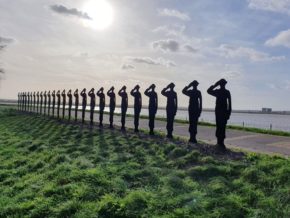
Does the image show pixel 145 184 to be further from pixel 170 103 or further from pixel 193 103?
pixel 170 103

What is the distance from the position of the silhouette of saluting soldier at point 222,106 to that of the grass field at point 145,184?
694 mm

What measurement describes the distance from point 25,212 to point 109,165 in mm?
3161

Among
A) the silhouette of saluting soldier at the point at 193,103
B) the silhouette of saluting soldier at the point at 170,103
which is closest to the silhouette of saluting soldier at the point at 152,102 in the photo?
the silhouette of saluting soldier at the point at 170,103

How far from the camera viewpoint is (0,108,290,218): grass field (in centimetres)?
691

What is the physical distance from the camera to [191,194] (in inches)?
292

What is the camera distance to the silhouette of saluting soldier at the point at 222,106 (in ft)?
40.0

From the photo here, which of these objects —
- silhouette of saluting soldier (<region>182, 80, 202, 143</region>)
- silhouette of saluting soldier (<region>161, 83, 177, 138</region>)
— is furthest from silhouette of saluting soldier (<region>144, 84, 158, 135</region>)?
silhouette of saluting soldier (<region>182, 80, 202, 143</region>)

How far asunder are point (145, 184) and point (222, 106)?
4.89 m

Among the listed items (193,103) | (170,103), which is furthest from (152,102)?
(193,103)

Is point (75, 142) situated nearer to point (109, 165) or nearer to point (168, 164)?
point (109, 165)

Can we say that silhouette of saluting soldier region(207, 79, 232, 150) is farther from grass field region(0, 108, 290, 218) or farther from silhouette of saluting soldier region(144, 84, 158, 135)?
silhouette of saluting soldier region(144, 84, 158, 135)

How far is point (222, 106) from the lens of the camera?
12.3 meters

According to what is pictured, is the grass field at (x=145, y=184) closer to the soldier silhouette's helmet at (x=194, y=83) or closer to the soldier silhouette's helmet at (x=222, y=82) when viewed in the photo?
the soldier silhouette's helmet at (x=222, y=82)

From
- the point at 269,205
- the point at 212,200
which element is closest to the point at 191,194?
the point at 212,200
